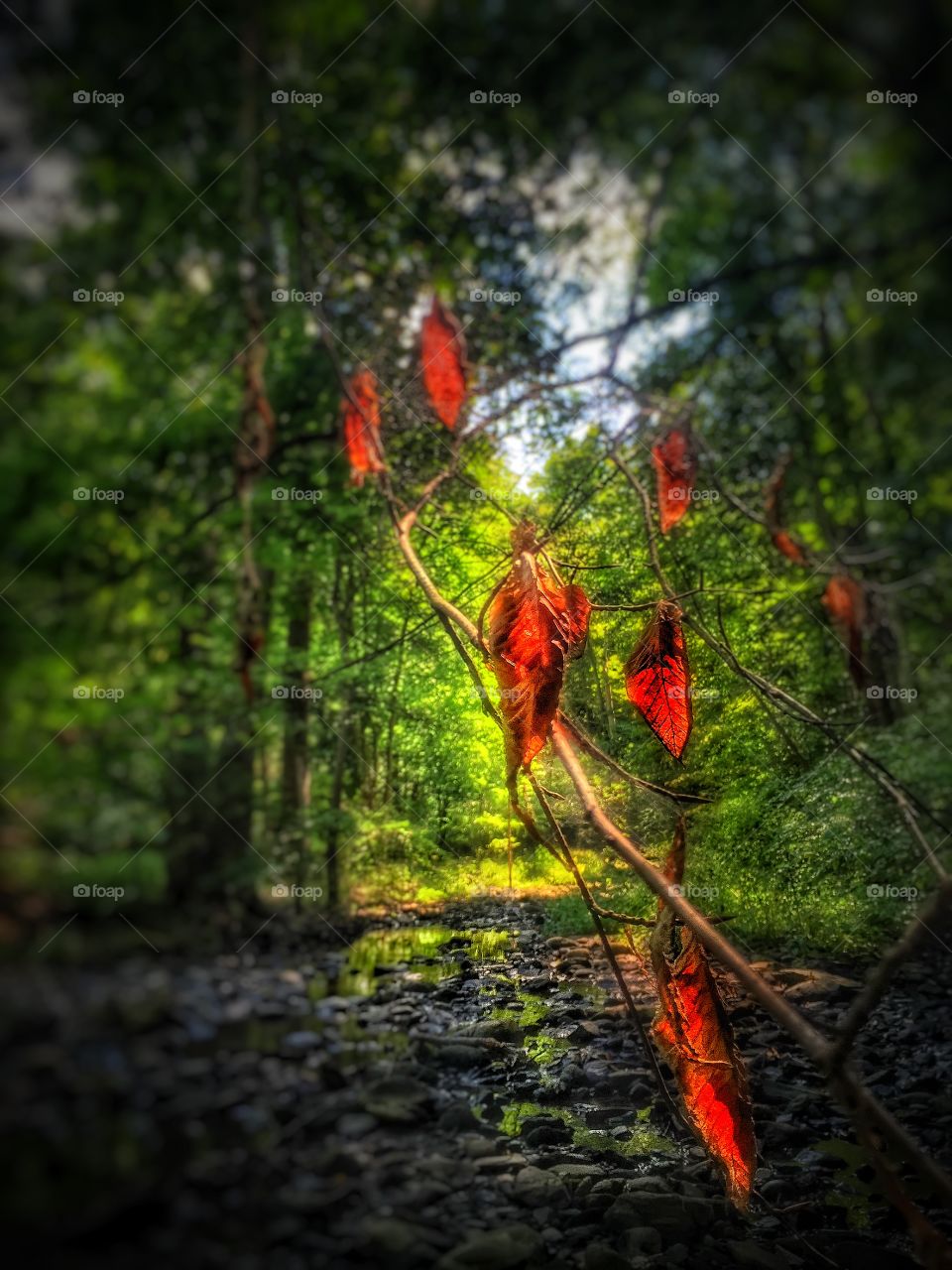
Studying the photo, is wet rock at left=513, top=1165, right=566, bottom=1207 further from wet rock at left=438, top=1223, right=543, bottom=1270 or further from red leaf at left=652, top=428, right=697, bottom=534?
red leaf at left=652, top=428, right=697, bottom=534

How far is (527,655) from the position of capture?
1006 mm

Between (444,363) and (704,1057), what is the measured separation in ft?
3.84

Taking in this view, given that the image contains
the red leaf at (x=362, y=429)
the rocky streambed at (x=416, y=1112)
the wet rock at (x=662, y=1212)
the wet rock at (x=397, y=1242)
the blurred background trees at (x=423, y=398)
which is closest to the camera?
the rocky streambed at (x=416, y=1112)

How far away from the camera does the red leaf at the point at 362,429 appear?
4.29ft

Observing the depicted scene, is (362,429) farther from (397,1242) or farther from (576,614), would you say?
(397,1242)

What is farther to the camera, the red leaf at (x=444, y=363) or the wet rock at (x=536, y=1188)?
the red leaf at (x=444, y=363)

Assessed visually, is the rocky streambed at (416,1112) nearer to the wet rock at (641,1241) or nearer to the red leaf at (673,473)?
the wet rock at (641,1241)

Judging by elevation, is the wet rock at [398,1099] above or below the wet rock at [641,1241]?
above

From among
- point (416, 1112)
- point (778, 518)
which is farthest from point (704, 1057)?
point (778, 518)

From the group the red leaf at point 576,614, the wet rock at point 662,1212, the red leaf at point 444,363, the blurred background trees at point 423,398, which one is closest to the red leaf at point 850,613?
the blurred background trees at point 423,398

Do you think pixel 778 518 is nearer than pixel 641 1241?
No

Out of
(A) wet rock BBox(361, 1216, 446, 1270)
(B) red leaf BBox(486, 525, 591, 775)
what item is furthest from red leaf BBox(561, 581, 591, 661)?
(A) wet rock BBox(361, 1216, 446, 1270)

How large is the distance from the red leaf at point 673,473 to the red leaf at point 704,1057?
0.67 meters

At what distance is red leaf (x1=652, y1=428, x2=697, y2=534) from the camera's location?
4.46 ft
